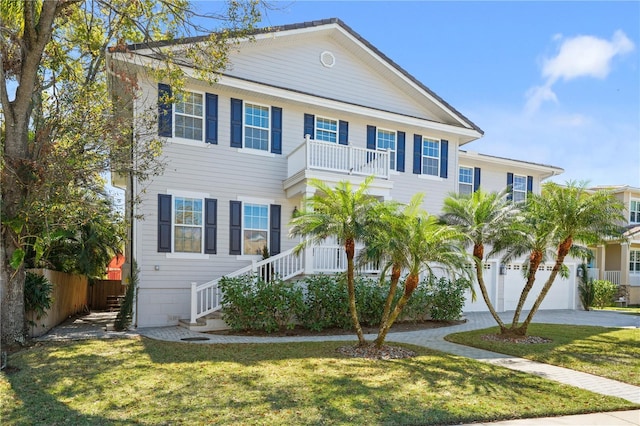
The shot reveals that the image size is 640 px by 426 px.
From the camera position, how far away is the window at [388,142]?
1702 cm

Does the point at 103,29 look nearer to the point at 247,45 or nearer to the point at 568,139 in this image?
the point at 247,45

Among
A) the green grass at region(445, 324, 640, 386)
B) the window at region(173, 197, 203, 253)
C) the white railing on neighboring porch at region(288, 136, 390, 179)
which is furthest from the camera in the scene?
the white railing on neighboring porch at region(288, 136, 390, 179)

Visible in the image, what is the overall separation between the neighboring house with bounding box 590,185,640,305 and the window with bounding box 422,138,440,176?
45.3ft

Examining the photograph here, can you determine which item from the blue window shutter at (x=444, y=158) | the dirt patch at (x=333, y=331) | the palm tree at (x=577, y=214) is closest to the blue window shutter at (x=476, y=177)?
the blue window shutter at (x=444, y=158)

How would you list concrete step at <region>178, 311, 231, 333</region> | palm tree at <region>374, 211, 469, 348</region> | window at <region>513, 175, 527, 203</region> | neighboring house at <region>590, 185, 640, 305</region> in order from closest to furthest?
palm tree at <region>374, 211, 469, 348</region>, concrete step at <region>178, 311, 231, 333</region>, window at <region>513, 175, 527, 203</region>, neighboring house at <region>590, 185, 640, 305</region>

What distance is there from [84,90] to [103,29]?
4657mm

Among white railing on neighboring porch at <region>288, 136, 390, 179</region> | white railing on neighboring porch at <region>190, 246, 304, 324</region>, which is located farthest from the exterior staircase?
white railing on neighboring porch at <region>288, 136, 390, 179</region>

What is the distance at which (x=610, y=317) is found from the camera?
17828 mm

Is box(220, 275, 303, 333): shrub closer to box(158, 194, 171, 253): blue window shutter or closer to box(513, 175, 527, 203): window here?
box(158, 194, 171, 253): blue window shutter

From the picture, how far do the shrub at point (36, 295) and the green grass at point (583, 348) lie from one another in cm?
1011

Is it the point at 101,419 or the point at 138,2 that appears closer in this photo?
the point at 101,419

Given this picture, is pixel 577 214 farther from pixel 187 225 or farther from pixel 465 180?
pixel 187 225

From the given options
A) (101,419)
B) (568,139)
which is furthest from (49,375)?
(568,139)

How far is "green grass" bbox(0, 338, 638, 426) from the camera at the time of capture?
5480 mm
